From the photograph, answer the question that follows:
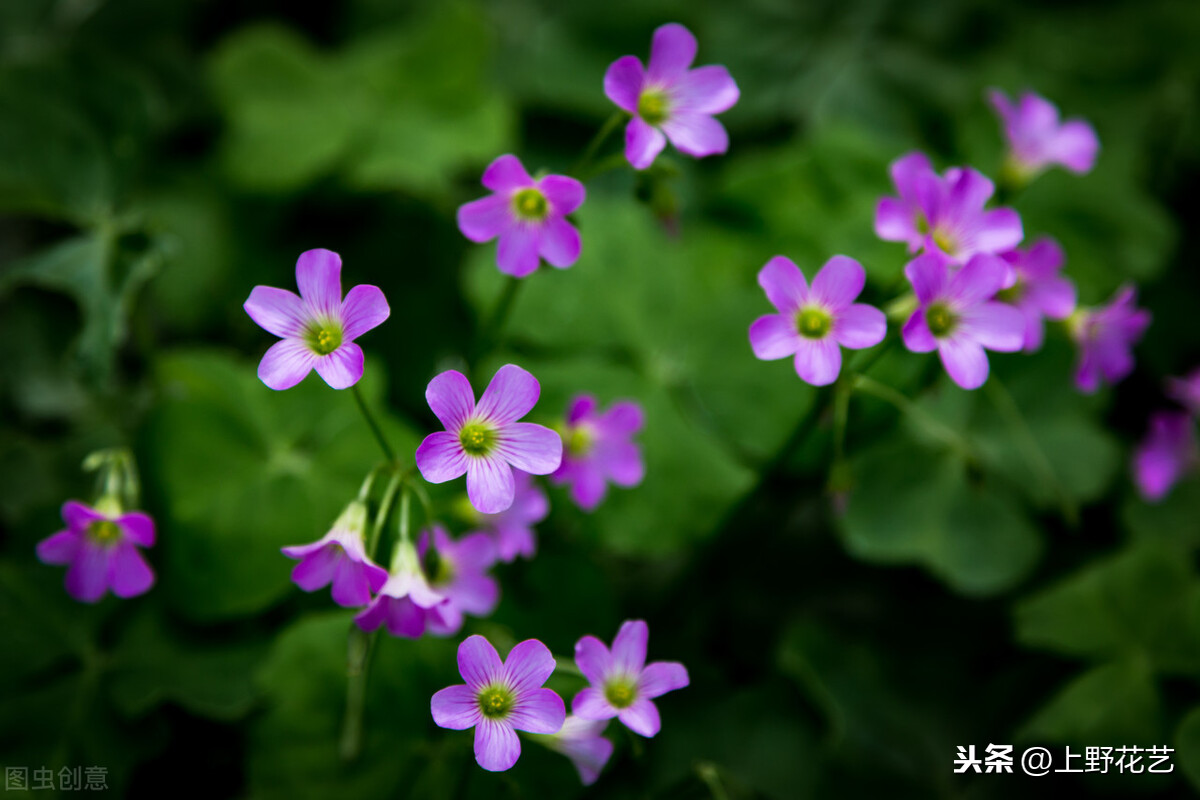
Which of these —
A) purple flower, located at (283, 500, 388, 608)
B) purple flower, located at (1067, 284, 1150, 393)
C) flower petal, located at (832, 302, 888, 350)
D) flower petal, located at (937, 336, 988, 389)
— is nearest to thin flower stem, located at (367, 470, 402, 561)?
purple flower, located at (283, 500, 388, 608)

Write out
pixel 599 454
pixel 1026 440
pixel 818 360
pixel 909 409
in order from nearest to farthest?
pixel 818 360 < pixel 599 454 < pixel 909 409 < pixel 1026 440

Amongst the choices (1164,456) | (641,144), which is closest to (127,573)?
(641,144)

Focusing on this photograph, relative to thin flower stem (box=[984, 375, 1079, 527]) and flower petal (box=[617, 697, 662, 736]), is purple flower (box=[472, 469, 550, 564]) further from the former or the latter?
thin flower stem (box=[984, 375, 1079, 527])

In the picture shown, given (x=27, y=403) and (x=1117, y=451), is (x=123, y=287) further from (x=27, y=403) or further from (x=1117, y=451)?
(x=1117, y=451)

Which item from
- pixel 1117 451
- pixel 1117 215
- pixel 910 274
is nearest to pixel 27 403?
pixel 910 274

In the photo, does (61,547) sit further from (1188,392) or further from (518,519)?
(1188,392)
